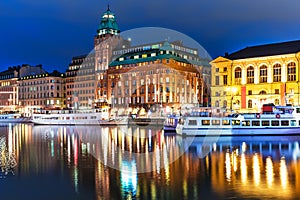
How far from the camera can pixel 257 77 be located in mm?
81562

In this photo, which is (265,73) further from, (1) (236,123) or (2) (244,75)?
(1) (236,123)

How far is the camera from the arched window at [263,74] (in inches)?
3177

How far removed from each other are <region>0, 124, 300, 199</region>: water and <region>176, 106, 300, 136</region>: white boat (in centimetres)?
1036

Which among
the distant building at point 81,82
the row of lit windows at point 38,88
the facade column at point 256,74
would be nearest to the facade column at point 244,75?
the facade column at point 256,74

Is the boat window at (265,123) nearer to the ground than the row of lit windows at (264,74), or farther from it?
nearer to the ground

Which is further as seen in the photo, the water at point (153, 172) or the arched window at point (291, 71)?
the arched window at point (291, 71)

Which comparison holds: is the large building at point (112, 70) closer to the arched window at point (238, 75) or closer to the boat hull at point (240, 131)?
the arched window at point (238, 75)

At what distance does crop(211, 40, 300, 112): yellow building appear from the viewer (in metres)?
77.6

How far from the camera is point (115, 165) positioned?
29719 mm

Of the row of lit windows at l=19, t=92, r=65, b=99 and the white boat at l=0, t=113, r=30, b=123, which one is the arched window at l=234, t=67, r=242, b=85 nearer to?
the white boat at l=0, t=113, r=30, b=123

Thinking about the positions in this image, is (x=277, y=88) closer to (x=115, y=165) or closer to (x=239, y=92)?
(x=239, y=92)

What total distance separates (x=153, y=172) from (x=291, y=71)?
5880 cm

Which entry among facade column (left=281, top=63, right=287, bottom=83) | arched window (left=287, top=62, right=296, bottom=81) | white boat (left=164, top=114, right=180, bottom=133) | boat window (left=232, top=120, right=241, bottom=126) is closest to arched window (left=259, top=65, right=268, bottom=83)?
facade column (left=281, top=63, right=287, bottom=83)

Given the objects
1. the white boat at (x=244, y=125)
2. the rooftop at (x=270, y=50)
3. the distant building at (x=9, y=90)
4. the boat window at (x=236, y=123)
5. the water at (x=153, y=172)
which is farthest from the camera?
the distant building at (x=9, y=90)
